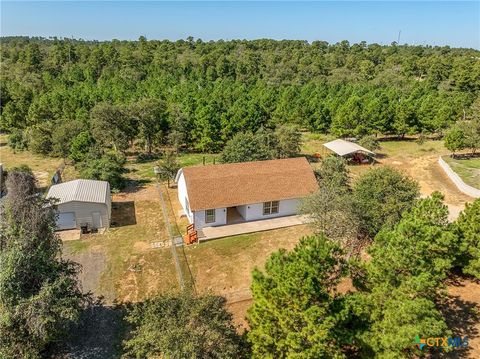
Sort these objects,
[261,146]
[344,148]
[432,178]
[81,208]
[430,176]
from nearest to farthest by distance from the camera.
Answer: [81,208] → [261,146] → [432,178] → [430,176] → [344,148]

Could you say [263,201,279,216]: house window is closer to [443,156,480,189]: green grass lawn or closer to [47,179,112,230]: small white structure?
[47,179,112,230]: small white structure

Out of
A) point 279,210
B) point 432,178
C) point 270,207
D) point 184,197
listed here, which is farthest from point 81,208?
point 432,178

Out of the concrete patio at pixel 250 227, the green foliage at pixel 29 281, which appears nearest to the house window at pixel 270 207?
the concrete patio at pixel 250 227

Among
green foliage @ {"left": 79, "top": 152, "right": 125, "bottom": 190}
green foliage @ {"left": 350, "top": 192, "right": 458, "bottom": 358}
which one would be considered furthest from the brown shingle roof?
green foliage @ {"left": 350, "top": 192, "right": 458, "bottom": 358}

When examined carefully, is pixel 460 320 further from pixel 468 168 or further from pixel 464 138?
pixel 464 138

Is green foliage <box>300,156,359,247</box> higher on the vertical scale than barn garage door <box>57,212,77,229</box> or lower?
higher
